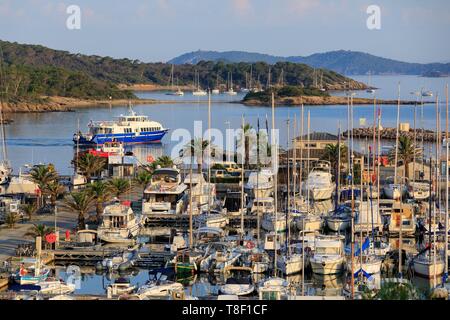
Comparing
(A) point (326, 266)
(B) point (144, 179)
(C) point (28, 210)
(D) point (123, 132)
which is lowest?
(A) point (326, 266)

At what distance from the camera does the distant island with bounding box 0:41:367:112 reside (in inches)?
2655

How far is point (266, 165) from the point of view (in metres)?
22.0

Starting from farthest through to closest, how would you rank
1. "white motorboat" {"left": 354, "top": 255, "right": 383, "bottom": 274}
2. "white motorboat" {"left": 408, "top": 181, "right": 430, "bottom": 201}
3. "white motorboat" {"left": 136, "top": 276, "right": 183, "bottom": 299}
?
"white motorboat" {"left": 408, "top": 181, "right": 430, "bottom": 201}, "white motorboat" {"left": 354, "top": 255, "right": 383, "bottom": 274}, "white motorboat" {"left": 136, "top": 276, "right": 183, "bottom": 299}

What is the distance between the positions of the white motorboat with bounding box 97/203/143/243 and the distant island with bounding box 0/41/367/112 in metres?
46.9

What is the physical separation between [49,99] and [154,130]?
97.5 ft

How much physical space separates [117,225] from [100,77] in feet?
271

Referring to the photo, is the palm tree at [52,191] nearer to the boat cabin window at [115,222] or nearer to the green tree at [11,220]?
the green tree at [11,220]

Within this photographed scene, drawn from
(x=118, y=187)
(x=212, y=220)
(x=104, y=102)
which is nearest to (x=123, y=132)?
(x=118, y=187)

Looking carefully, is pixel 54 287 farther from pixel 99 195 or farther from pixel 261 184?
pixel 261 184

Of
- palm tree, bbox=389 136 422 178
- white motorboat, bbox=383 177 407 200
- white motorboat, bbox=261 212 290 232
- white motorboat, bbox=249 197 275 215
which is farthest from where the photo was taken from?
palm tree, bbox=389 136 422 178

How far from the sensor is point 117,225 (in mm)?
15062

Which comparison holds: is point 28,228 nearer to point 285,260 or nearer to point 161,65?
point 285,260

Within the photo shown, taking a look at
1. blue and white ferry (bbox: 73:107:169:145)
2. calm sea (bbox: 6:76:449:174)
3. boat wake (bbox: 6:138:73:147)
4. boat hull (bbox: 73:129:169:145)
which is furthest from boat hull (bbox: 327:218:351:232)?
boat wake (bbox: 6:138:73:147)

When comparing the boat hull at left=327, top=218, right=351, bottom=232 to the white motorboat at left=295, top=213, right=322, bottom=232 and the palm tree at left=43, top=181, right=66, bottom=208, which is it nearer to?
the white motorboat at left=295, top=213, right=322, bottom=232
